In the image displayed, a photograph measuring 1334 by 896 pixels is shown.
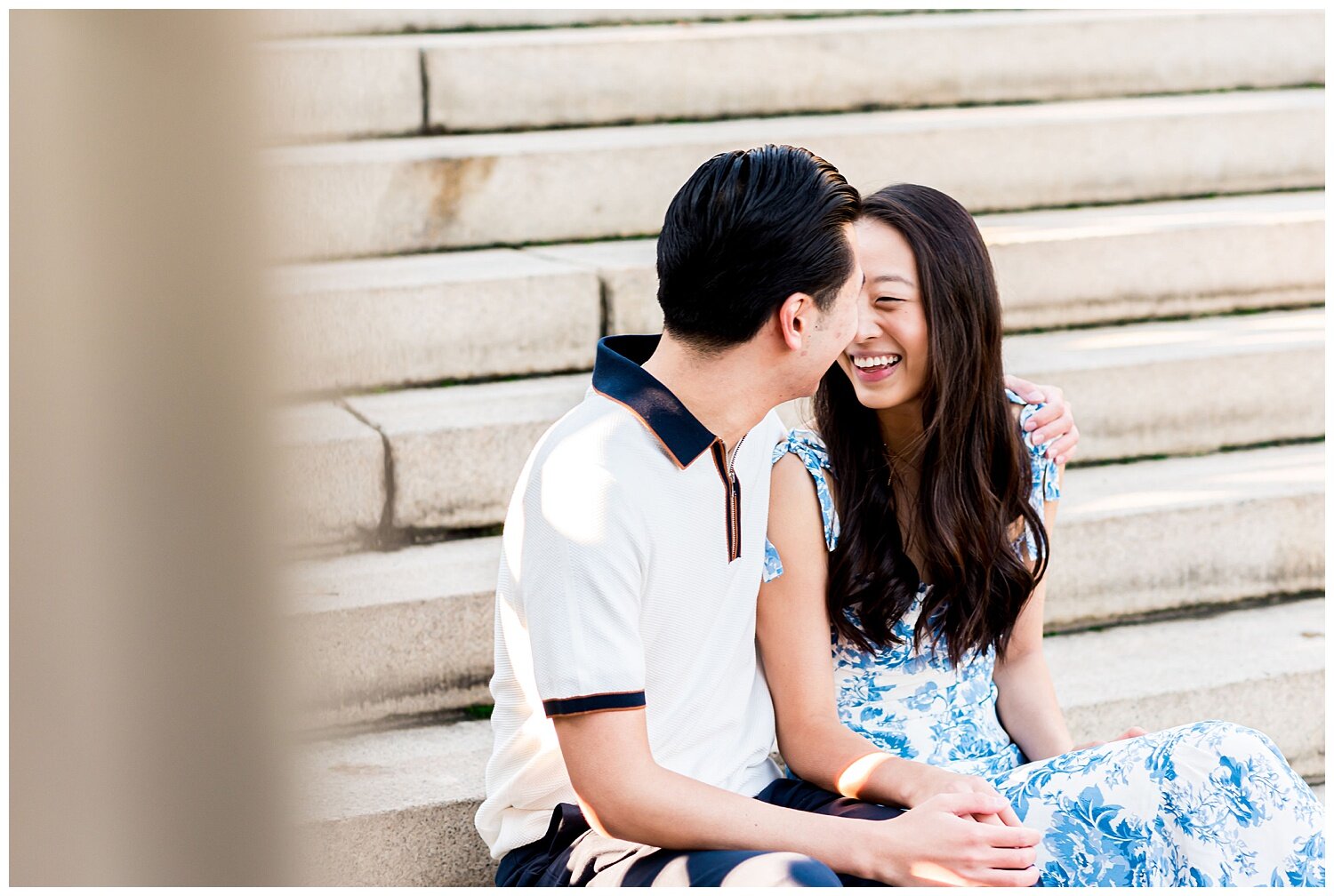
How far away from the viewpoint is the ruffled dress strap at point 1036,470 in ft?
6.75

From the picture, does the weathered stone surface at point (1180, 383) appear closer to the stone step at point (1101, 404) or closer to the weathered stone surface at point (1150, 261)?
the stone step at point (1101, 404)

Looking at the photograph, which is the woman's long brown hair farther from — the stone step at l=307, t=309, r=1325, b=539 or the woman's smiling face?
the stone step at l=307, t=309, r=1325, b=539

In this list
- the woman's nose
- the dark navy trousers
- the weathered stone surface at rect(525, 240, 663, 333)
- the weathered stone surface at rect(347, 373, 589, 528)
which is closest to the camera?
the dark navy trousers

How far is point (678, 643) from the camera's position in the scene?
1.67m

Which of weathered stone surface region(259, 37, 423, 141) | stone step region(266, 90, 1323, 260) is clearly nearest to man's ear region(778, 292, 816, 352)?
stone step region(266, 90, 1323, 260)

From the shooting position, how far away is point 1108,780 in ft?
5.84

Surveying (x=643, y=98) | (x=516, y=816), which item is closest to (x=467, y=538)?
(x=516, y=816)

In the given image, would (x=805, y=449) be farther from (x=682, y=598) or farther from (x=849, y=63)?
(x=849, y=63)

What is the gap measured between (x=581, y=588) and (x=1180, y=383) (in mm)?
2079

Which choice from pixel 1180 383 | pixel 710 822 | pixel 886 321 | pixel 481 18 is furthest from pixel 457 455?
pixel 481 18

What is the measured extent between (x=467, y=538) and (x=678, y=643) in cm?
111

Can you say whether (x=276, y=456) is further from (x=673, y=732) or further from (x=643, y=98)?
(x=643, y=98)

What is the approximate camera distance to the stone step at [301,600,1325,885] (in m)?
2.04

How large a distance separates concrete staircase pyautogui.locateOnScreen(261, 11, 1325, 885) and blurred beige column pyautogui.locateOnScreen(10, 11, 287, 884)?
1.36 m
